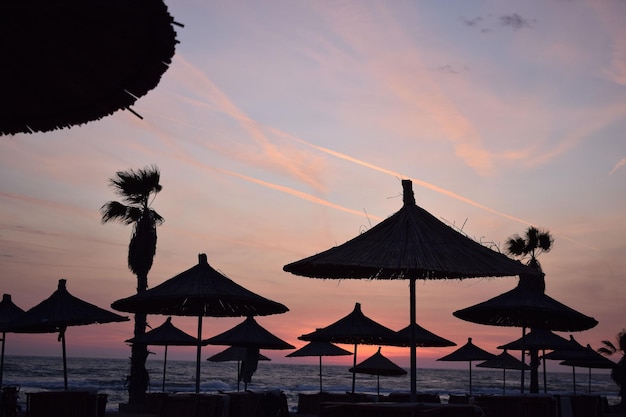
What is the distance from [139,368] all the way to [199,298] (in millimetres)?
16947

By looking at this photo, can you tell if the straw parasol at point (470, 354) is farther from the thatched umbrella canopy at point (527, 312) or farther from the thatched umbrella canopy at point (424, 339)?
the thatched umbrella canopy at point (527, 312)

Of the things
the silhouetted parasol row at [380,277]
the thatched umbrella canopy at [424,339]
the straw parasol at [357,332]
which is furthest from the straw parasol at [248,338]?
the thatched umbrella canopy at [424,339]

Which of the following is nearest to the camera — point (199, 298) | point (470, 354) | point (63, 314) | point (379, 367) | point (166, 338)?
point (199, 298)

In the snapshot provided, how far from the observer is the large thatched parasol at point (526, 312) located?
643 inches

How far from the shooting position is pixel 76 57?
5109 mm

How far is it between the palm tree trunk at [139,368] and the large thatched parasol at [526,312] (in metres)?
16.7

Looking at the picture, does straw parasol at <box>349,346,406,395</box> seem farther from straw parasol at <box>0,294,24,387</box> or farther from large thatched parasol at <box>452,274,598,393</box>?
straw parasol at <box>0,294,24,387</box>

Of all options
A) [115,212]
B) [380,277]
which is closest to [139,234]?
[115,212]

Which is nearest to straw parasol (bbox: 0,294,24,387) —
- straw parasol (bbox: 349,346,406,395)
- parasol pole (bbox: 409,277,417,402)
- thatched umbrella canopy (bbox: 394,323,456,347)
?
straw parasol (bbox: 349,346,406,395)

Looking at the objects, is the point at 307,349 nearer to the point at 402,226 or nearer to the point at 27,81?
the point at 402,226

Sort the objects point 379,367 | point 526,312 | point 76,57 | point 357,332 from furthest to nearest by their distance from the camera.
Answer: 1. point 379,367
2. point 357,332
3. point 526,312
4. point 76,57

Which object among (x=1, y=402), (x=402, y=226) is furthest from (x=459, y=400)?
(x=402, y=226)

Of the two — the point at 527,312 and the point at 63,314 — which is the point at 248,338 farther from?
the point at 527,312

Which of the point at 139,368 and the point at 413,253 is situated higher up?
the point at 413,253
